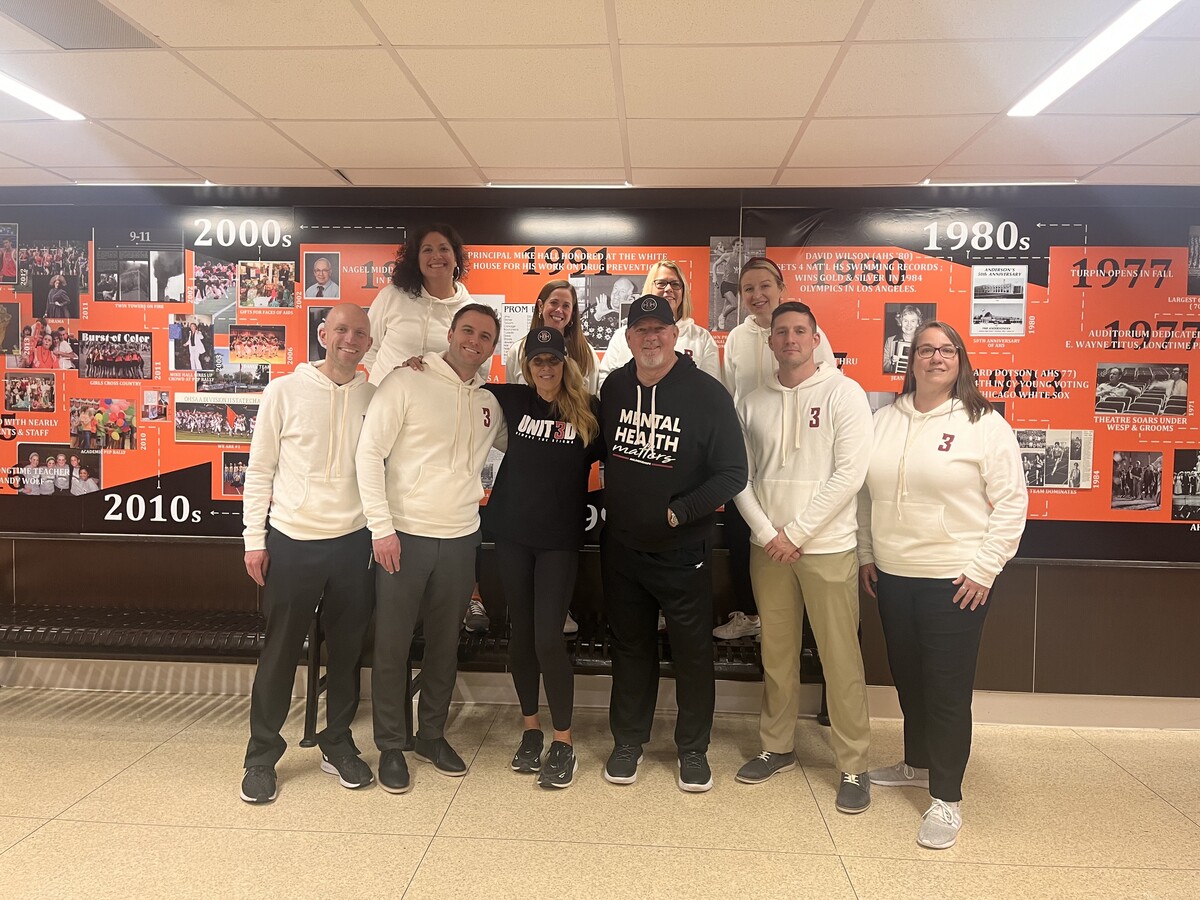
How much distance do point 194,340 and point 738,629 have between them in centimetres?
330

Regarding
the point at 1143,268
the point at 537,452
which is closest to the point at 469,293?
the point at 537,452

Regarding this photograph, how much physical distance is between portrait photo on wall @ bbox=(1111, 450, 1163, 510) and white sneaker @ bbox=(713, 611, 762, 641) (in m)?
1.96

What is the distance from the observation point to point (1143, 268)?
3688mm

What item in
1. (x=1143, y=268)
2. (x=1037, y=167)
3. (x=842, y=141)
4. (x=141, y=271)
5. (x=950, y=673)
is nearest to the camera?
(x=950, y=673)

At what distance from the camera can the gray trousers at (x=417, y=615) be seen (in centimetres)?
290

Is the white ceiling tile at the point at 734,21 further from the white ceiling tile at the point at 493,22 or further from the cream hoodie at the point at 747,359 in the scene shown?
the cream hoodie at the point at 747,359

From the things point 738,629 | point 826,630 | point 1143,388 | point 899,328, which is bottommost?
point 738,629

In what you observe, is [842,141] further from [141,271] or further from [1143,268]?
[141,271]

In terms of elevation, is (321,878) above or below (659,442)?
below

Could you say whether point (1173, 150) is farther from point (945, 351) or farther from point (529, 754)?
point (529, 754)

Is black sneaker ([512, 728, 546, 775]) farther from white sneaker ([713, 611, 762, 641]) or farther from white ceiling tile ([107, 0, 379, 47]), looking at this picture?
white ceiling tile ([107, 0, 379, 47])

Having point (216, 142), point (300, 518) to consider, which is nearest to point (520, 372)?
point (300, 518)

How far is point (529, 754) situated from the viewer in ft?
10.1

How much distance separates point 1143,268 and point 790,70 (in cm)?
245
